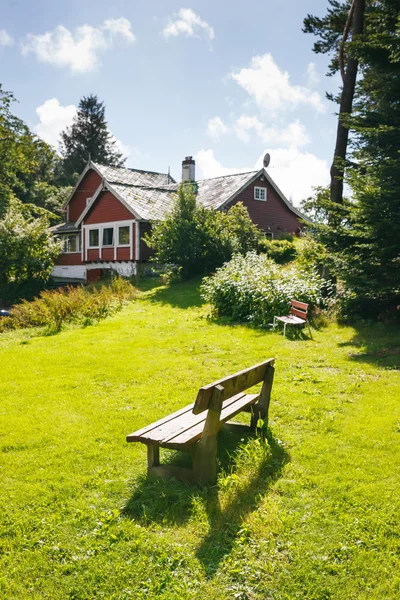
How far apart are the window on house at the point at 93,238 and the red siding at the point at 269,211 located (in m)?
8.91

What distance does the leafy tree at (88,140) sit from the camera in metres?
58.9

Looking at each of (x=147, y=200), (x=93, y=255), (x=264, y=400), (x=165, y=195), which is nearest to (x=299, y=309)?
(x=264, y=400)

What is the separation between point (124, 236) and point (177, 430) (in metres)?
24.6

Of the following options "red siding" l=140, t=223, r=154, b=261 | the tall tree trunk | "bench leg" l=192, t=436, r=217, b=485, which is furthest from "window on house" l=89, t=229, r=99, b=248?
"bench leg" l=192, t=436, r=217, b=485

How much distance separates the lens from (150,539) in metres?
3.82

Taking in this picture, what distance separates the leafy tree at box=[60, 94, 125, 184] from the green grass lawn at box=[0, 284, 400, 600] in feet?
178

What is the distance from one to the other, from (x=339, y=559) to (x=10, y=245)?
2371 cm

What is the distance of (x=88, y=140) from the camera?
59594 millimetres

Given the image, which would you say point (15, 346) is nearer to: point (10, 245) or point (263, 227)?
point (10, 245)

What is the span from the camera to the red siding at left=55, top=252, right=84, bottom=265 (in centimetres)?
3316

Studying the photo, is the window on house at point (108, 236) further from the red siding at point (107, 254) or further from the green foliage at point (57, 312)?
the green foliage at point (57, 312)

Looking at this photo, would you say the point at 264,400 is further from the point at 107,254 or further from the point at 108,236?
the point at 108,236

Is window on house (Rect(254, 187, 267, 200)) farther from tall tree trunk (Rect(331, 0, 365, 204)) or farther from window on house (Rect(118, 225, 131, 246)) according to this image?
tall tree trunk (Rect(331, 0, 365, 204))

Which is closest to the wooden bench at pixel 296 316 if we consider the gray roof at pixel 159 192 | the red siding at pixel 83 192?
the gray roof at pixel 159 192
